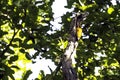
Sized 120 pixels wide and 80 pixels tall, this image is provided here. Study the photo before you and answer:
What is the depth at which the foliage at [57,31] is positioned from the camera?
16.5ft

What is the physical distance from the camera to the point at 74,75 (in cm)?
313

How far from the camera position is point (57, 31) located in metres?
5.79

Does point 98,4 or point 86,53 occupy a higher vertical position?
point 98,4

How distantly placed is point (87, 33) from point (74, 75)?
256 cm

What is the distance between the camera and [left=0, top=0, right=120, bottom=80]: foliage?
16.5 feet

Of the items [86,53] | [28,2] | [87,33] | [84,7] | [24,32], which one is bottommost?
[86,53]

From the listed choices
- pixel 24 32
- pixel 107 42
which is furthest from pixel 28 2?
pixel 107 42

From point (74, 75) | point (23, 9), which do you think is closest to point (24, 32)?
point (23, 9)

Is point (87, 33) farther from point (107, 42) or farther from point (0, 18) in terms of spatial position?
point (0, 18)

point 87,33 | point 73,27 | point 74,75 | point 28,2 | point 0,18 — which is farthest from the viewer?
point 87,33

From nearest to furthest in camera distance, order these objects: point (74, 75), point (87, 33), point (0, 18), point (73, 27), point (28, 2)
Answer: point (74, 75) → point (73, 27) → point (28, 2) → point (0, 18) → point (87, 33)

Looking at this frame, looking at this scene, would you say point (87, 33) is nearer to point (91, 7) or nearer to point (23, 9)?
point (91, 7)

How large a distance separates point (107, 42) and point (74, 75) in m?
2.82

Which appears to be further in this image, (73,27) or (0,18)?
(0,18)
